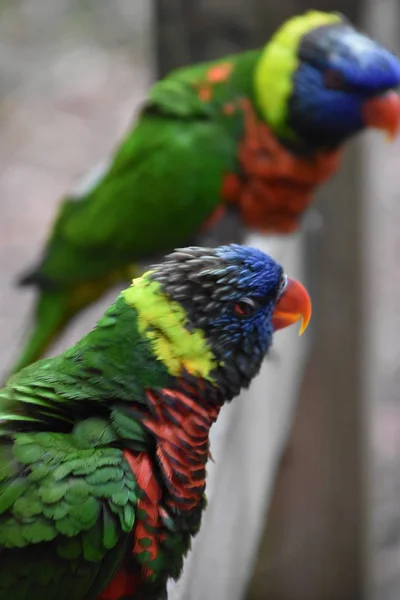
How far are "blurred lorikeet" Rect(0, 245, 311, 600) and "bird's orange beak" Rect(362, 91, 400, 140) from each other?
75 centimetres

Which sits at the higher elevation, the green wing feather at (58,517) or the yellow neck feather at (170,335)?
the yellow neck feather at (170,335)

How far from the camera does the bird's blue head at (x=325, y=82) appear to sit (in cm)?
158

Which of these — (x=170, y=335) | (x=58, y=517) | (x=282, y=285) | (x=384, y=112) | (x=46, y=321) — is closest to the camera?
(x=58, y=517)

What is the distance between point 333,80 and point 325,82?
2cm

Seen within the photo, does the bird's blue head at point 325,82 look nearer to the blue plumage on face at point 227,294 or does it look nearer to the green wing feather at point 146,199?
the green wing feather at point 146,199

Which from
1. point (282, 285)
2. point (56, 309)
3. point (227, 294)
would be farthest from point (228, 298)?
point (56, 309)

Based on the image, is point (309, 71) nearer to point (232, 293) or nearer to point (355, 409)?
point (355, 409)

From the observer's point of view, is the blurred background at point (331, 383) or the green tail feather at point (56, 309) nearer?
the blurred background at point (331, 383)

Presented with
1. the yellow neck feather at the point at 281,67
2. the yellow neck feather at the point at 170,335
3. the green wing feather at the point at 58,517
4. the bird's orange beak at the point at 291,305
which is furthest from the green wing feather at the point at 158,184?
the green wing feather at the point at 58,517

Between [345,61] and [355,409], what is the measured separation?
78 centimetres

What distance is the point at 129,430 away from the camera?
0.87m

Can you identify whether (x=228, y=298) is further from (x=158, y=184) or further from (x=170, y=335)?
(x=158, y=184)

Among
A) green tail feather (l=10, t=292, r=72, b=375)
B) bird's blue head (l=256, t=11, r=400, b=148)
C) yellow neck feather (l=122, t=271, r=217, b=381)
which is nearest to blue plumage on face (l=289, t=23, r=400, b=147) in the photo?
bird's blue head (l=256, t=11, r=400, b=148)

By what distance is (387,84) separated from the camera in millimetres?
1591
